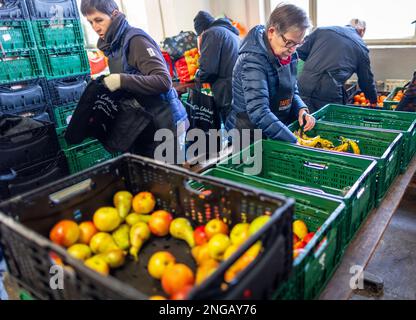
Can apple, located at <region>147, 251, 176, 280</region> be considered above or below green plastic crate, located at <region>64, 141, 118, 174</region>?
above

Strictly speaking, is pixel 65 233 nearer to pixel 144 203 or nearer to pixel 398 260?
pixel 144 203

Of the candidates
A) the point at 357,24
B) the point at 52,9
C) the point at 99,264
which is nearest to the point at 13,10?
the point at 52,9

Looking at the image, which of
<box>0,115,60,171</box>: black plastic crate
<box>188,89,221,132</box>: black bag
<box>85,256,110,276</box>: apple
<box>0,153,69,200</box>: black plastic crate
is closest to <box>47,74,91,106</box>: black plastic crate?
<box>0,115,60,171</box>: black plastic crate

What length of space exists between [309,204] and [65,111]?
114 inches

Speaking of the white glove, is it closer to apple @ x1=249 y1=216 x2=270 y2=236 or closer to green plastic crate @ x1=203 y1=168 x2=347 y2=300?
green plastic crate @ x1=203 y1=168 x2=347 y2=300

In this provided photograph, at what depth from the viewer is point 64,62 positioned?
11.1ft

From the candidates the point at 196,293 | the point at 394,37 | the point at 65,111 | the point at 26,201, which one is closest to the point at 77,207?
the point at 26,201

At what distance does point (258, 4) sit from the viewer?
549 cm

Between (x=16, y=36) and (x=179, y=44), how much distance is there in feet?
7.33

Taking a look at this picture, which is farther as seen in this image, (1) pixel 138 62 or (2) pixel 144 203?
(1) pixel 138 62

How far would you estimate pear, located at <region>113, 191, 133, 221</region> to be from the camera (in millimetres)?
1174

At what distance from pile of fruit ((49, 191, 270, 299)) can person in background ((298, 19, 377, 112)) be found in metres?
2.49

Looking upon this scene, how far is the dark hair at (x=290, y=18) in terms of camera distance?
1.78 meters
